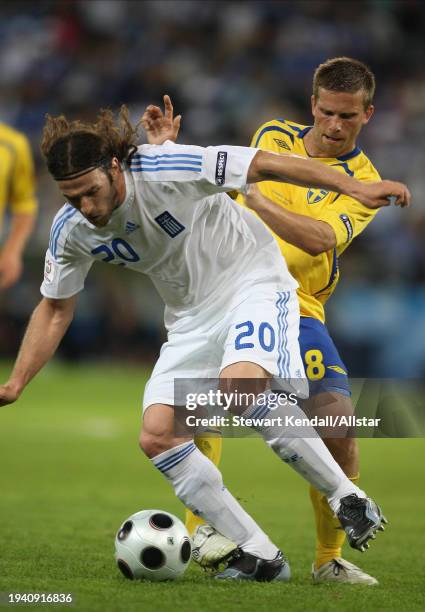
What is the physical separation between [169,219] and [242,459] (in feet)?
18.2

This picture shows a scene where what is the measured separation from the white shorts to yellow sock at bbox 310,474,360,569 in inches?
28.2

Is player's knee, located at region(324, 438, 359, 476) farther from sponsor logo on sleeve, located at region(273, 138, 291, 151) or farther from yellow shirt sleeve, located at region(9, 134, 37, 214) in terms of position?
yellow shirt sleeve, located at region(9, 134, 37, 214)

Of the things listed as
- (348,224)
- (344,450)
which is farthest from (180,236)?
(344,450)

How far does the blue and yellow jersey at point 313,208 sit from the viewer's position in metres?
5.56

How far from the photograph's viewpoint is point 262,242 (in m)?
5.19

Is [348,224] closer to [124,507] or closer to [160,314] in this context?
[124,507]

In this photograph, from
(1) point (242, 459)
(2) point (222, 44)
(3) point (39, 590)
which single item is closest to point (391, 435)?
(3) point (39, 590)

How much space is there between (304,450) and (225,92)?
534 inches

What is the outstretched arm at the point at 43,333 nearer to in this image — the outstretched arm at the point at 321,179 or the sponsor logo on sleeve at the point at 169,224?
the sponsor logo on sleeve at the point at 169,224

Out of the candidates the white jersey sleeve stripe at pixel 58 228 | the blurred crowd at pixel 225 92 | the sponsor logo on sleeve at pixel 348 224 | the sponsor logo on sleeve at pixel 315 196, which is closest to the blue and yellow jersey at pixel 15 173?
the sponsor logo on sleeve at pixel 315 196

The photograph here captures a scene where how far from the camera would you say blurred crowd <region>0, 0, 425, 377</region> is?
14.4m

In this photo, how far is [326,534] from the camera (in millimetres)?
5379

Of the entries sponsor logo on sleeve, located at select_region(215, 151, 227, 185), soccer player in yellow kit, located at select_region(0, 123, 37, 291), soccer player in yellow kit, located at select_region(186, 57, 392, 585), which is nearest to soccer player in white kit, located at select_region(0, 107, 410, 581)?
sponsor logo on sleeve, located at select_region(215, 151, 227, 185)

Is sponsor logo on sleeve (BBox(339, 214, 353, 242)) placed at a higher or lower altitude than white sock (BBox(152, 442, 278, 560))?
higher
